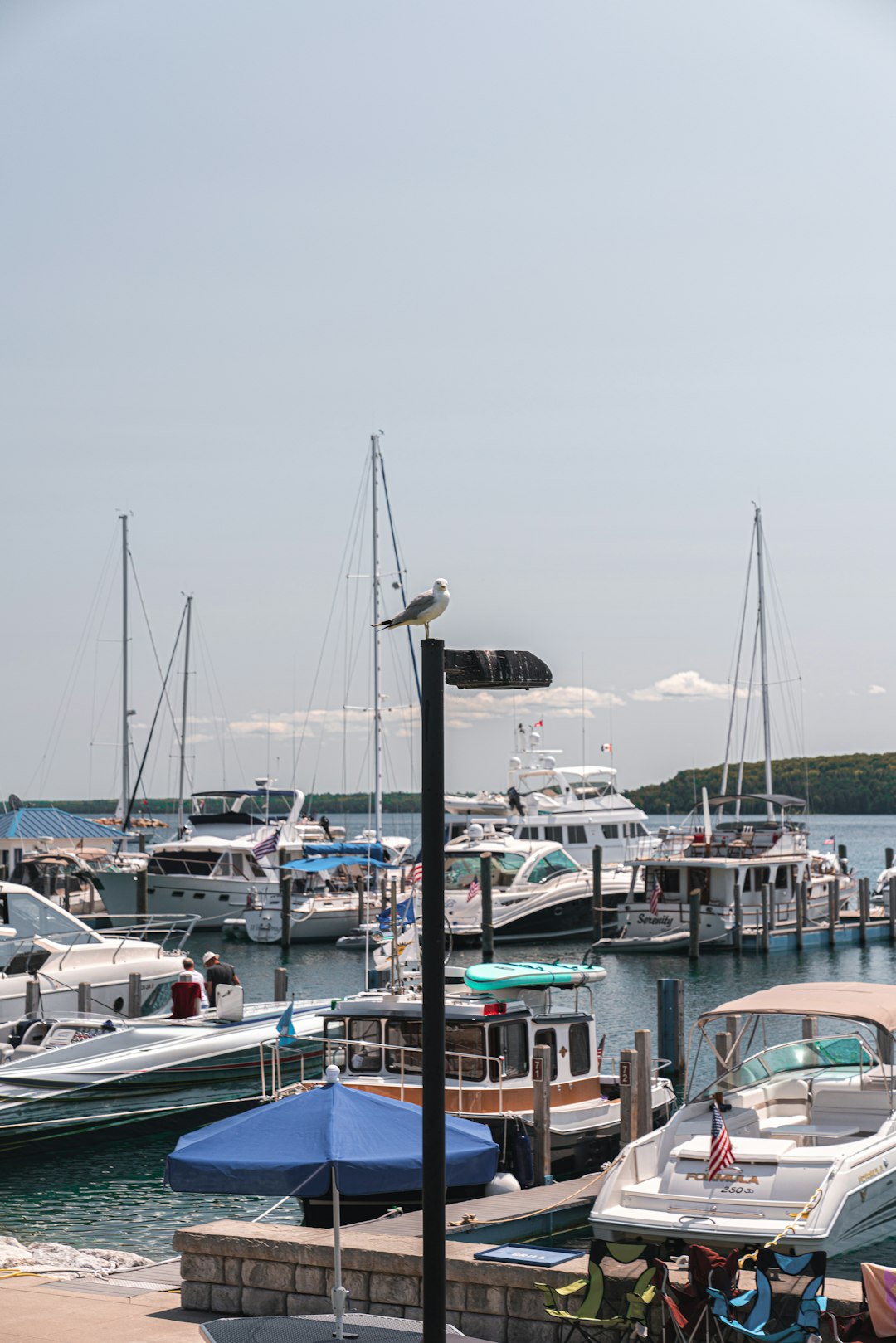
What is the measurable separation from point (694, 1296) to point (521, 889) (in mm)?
36794

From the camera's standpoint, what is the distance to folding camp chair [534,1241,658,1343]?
8945 millimetres

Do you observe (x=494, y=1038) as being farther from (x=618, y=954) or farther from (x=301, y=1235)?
(x=618, y=954)

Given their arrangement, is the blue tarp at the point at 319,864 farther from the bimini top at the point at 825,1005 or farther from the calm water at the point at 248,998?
the bimini top at the point at 825,1005

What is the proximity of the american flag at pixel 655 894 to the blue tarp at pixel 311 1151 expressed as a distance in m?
33.2

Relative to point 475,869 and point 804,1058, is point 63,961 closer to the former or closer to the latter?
point 804,1058

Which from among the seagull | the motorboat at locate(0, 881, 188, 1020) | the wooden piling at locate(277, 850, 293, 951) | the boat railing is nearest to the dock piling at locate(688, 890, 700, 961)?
the wooden piling at locate(277, 850, 293, 951)

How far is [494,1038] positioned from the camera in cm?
1611

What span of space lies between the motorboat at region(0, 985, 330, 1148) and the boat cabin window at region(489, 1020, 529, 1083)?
3.19m

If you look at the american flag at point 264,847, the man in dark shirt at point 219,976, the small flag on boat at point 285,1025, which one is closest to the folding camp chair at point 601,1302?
the small flag on boat at point 285,1025

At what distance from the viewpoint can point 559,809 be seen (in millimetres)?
53750

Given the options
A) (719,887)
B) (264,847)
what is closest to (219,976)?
(719,887)

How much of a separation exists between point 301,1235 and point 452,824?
42566 millimetres

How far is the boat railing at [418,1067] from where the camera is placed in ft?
52.1

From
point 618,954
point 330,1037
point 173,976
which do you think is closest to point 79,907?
point 618,954
